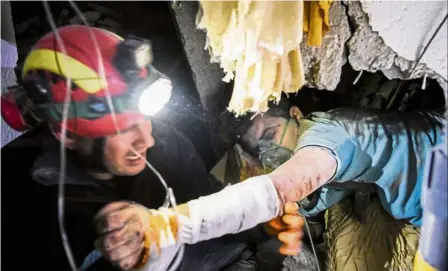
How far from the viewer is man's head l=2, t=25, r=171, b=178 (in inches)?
34.2

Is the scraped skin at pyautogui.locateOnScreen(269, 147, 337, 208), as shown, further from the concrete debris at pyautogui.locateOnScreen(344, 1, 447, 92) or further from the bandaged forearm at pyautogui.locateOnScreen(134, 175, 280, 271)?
the concrete debris at pyautogui.locateOnScreen(344, 1, 447, 92)

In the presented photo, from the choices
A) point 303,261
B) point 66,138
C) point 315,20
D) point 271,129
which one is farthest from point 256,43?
point 303,261

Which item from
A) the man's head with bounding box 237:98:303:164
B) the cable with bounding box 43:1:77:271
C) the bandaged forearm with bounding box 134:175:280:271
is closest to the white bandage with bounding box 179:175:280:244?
the bandaged forearm with bounding box 134:175:280:271

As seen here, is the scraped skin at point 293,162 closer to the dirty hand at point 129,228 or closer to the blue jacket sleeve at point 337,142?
the blue jacket sleeve at point 337,142

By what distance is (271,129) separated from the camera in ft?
3.52

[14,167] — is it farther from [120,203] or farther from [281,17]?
[281,17]

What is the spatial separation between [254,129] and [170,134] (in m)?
0.18

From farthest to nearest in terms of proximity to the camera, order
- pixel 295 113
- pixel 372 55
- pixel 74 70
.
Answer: pixel 295 113
pixel 372 55
pixel 74 70

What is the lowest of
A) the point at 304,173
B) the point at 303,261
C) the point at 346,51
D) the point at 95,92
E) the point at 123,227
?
the point at 303,261

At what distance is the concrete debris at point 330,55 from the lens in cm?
97

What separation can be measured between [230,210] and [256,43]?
0.30 meters

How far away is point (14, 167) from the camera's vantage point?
0.95 m

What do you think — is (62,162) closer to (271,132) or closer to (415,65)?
(271,132)

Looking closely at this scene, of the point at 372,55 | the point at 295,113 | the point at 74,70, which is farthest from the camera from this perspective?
the point at 295,113
